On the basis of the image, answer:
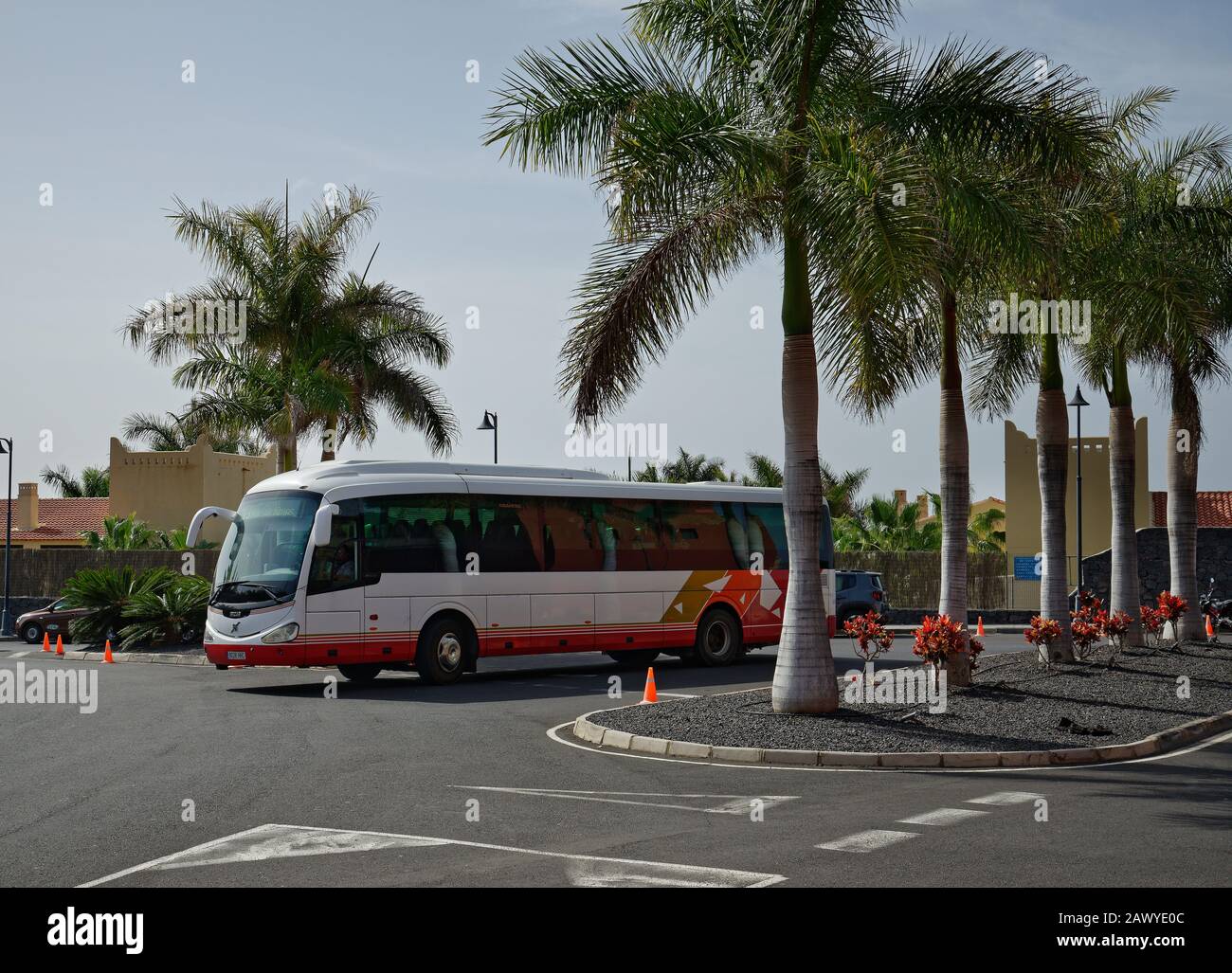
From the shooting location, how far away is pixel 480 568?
2220 centimetres

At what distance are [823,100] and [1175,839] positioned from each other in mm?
9605

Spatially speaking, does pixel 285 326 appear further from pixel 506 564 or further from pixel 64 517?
pixel 64 517

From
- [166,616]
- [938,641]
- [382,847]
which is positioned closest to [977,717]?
[938,641]

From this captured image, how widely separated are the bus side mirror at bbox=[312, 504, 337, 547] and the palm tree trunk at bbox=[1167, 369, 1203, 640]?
15.5 meters

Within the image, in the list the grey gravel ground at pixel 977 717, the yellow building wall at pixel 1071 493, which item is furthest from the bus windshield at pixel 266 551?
the yellow building wall at pixel 1071 493

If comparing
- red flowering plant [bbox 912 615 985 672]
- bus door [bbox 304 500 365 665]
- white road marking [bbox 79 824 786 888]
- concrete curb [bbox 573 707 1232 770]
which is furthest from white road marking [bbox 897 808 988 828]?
bus door [bbox 304 500 365 665]

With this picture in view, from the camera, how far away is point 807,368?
1505 cm

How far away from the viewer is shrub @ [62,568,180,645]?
31031mm

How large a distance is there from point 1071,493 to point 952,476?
95.8 ft

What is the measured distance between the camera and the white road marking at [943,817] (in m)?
9.37
